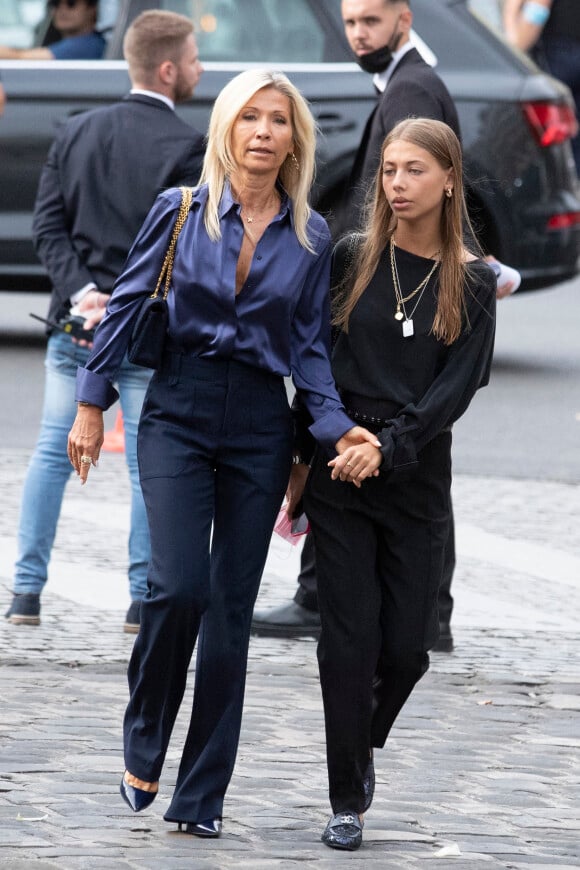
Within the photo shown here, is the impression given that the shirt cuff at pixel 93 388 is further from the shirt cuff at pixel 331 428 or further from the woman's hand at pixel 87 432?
the shirt cuff at pixel 331 428

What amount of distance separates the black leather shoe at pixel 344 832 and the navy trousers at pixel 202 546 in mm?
259

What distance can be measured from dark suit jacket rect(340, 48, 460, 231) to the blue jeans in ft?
3.57

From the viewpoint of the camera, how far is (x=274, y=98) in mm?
4398

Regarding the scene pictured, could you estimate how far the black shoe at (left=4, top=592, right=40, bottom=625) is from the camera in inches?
253

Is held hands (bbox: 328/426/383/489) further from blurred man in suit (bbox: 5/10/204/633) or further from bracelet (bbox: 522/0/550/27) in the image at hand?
bracelet (bbox: 522/0/550/27)

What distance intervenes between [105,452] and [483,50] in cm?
361

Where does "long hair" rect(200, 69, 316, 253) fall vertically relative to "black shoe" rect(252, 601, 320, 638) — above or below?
above

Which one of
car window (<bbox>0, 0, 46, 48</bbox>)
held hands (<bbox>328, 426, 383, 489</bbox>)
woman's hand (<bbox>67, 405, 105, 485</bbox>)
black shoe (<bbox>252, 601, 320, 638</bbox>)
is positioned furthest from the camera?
car window (<bbox>0, 0, 46, 48</bbox>)

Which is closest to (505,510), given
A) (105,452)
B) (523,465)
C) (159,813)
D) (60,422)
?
(523,465)

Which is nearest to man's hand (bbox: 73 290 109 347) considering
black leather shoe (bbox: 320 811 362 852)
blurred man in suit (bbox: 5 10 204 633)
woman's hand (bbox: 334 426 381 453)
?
blurred man in suit (bbox: 5 10 204 633)

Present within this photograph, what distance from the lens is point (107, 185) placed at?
20.7 feet

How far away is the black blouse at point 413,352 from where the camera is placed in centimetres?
436

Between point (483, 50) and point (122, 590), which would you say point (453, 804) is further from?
point (483, 50)

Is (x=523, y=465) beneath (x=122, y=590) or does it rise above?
beneath
